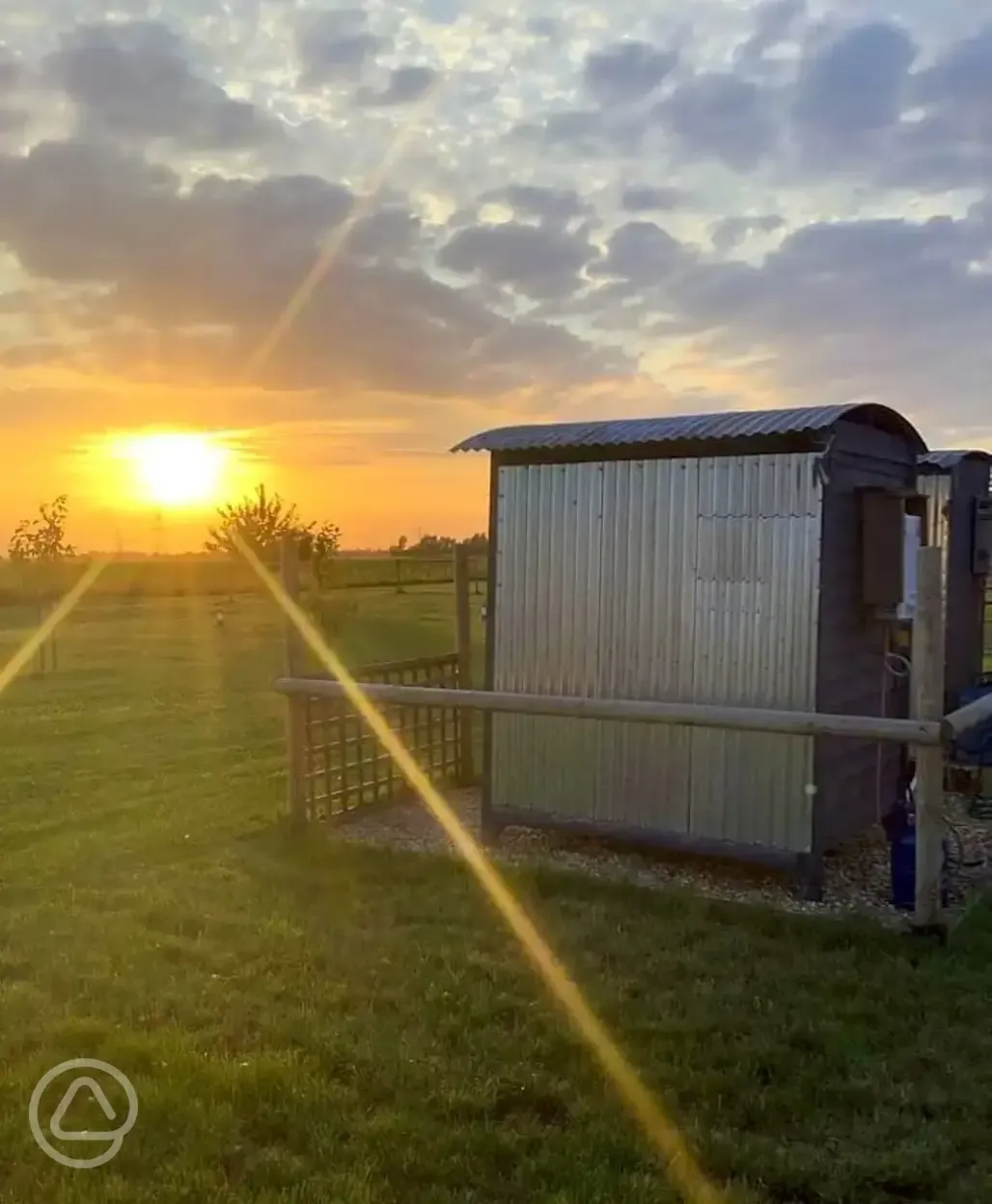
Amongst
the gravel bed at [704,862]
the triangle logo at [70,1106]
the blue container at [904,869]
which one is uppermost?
→ the blue container at [904,869]

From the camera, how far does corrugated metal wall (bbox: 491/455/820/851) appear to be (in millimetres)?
5113

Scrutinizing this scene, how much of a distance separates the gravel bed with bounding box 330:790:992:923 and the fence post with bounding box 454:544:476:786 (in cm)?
81

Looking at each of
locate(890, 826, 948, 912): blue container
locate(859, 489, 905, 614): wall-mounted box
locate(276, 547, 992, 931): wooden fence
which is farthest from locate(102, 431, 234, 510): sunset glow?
locate(890, 826, 948, 912): blue container

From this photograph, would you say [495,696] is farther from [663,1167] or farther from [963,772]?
[963,772]

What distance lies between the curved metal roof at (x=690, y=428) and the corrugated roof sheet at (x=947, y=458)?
64.1 inches

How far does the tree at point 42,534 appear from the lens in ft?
55.6

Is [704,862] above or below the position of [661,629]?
below

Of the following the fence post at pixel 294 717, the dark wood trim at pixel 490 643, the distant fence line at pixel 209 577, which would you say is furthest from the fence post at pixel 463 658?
the distant fence line at pixel 209 577

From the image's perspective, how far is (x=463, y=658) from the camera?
746cm

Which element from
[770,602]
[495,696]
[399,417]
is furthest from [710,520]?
[399,417]

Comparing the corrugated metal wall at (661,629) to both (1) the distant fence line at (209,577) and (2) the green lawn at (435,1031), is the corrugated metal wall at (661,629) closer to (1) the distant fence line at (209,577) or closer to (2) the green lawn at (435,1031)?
(2) the green lawn at (435,1031)

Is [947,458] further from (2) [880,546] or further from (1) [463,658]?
(1) [463,658]

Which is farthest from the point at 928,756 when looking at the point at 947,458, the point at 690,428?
the point at 947,458

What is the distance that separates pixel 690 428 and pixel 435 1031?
125 inches
